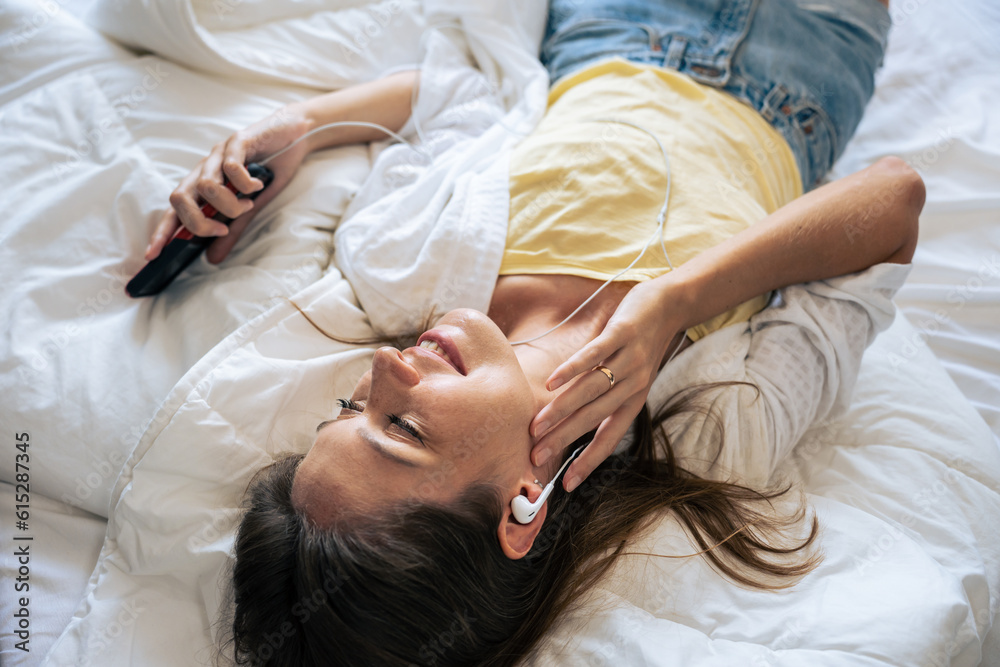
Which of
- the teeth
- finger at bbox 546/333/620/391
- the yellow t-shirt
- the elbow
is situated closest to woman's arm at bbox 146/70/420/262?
the yellow t-shirt

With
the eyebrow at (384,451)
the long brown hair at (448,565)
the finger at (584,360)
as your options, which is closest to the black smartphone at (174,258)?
the long brown hair at (448,565)

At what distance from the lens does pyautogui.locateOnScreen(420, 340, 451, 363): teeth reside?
95 cm

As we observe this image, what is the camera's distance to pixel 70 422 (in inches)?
41.2

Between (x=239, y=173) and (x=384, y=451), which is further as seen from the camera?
(x=239, y=173)

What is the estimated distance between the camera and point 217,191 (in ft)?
Answer: 3.82

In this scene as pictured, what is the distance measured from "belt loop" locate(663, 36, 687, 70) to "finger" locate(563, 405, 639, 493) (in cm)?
88

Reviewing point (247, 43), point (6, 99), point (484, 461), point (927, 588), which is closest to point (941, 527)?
point (927, 588)

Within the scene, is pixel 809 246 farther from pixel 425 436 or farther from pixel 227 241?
pixel 227 241

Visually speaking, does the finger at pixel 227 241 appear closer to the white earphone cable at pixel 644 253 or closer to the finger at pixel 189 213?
the finger at pixel 189 213

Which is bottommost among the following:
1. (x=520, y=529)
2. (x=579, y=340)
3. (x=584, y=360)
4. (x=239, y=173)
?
(x=520, y=529)

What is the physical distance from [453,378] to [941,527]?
794mm

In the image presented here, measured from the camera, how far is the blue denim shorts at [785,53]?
4.74 ft

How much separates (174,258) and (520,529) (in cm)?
81

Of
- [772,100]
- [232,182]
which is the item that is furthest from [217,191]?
[772,100]
